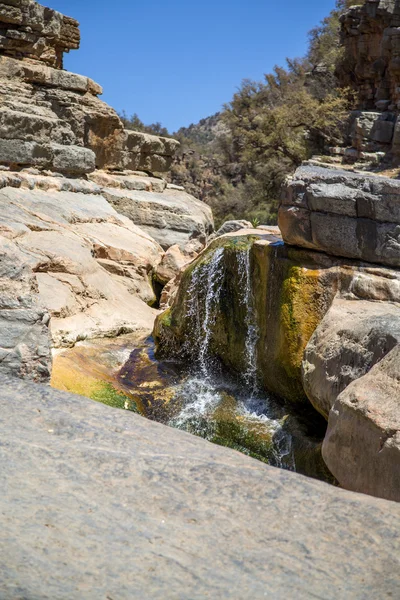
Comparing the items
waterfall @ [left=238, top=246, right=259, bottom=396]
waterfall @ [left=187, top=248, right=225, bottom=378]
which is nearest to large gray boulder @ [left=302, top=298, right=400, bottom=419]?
waterfall @ [left=238, top=246, right=259, bottom=396]

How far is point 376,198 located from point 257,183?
2135 centimetres

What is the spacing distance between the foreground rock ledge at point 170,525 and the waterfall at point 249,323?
468 centimetres

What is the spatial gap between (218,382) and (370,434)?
3.51 m

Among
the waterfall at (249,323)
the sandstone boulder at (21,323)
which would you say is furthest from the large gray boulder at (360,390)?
the sandstone boulder at (21,323)

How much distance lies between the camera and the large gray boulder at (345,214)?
6102 millimetres

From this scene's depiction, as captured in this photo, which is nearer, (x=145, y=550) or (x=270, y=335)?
(x=145, y=550)

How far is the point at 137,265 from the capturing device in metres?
9.87

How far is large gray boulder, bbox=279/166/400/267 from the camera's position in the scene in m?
6.10

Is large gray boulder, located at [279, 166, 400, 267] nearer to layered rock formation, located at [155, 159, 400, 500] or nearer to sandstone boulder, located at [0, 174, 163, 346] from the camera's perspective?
layered rock formation, located at [155, 159, 400, 500]

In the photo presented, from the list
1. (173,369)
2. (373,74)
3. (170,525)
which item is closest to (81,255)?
(173,369)

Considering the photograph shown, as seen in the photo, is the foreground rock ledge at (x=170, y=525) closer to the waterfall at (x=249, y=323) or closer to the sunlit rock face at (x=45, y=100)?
the waterfall at (x=249, y=323)

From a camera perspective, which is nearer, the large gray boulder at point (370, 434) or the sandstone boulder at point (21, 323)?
the large gray boulder at point (370, 434)

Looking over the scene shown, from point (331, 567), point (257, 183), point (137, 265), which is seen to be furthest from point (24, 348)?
point (257, 183)

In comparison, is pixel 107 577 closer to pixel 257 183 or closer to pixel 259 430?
pixel 259 430
